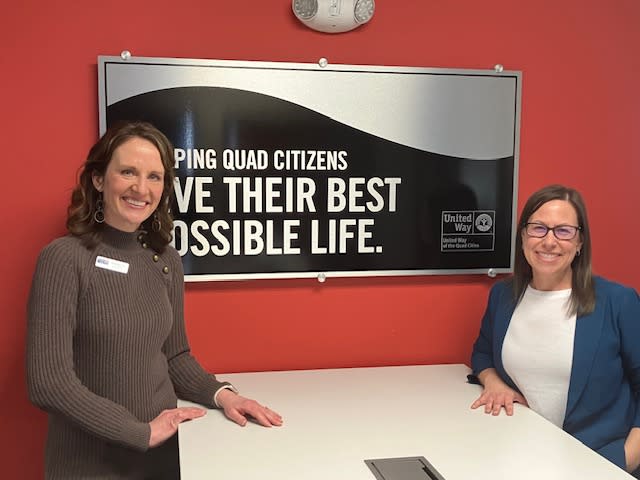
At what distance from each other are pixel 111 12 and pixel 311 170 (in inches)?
32.4

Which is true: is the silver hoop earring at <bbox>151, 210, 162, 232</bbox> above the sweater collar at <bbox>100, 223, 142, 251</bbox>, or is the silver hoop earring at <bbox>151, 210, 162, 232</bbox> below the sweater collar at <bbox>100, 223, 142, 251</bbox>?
above

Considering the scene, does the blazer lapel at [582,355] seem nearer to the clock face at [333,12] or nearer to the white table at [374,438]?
the white table at [374,438]

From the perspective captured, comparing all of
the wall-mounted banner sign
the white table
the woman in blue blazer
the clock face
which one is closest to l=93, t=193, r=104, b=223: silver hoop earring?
the wall-mounted banner sign

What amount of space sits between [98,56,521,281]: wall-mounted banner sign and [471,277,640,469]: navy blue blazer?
0.54m

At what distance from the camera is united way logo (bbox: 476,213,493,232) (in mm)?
2395

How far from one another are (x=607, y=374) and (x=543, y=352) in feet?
0.62

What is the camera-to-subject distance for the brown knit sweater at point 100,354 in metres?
1.59

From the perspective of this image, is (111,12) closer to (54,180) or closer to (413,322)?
(54,180)

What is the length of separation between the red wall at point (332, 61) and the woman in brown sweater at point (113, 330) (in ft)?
1.34

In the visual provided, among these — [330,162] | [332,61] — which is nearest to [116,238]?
[330,162]

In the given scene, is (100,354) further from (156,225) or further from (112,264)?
(156,225)

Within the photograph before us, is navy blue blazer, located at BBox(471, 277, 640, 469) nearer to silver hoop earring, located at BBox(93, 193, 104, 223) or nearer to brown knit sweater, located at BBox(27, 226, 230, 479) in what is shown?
brown knit sweater, located at BBox(27, 226, 230, 479)

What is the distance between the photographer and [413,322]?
Result: 243 centimetres

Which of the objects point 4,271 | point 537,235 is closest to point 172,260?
point 4,271
